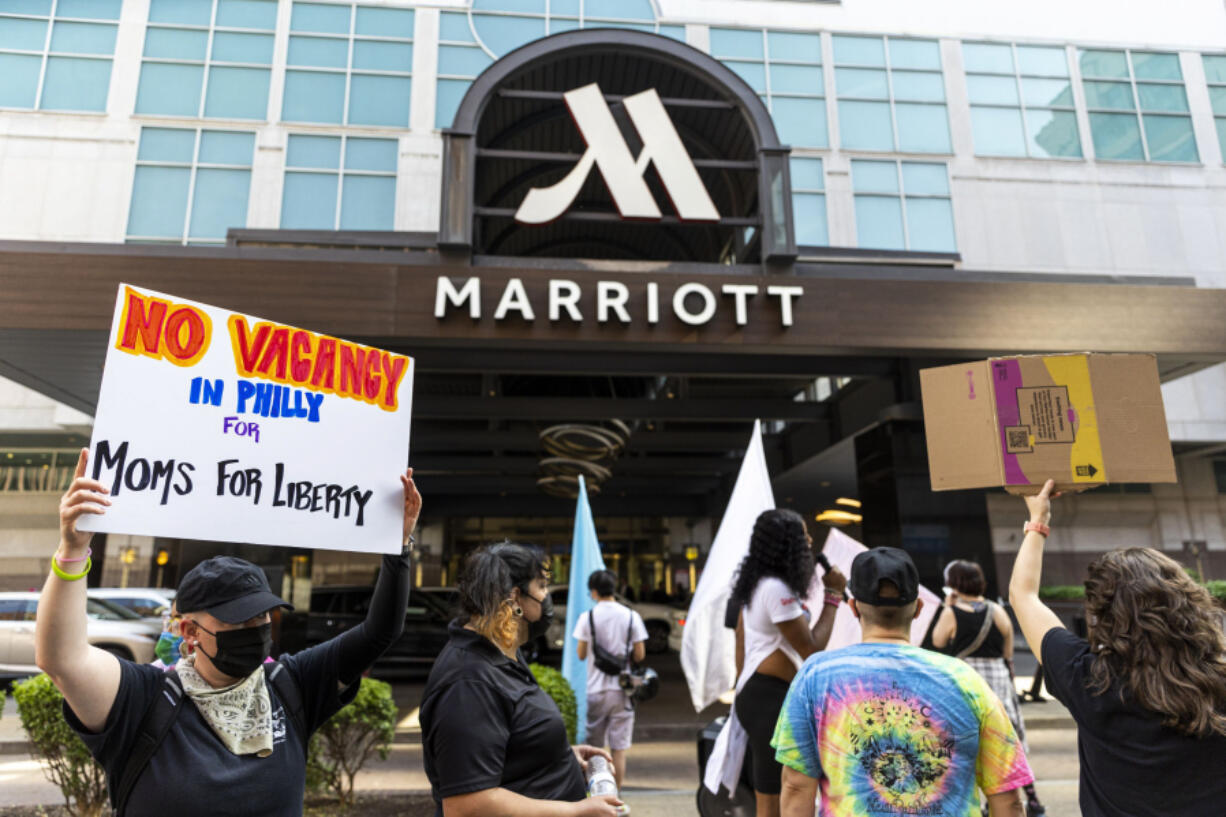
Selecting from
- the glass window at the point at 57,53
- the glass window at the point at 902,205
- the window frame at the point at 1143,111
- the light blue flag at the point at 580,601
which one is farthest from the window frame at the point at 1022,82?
the glass window at the point at 57,53

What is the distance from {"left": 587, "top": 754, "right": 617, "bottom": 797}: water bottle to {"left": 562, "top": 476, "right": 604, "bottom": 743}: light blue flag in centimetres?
431

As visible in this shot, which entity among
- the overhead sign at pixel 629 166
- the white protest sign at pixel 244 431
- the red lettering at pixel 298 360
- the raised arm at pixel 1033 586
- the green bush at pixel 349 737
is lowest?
the green bush at pixel 349 737

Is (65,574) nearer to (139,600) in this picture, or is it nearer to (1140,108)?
(139,600)

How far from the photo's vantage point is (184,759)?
2.04 metres

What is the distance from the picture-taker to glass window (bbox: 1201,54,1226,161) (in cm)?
1892

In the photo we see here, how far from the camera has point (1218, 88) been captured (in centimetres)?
1905

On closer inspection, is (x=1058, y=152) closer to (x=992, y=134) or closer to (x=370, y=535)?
(x=992, y=134)

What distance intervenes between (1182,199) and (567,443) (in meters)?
16.4

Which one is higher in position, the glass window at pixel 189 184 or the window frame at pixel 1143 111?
the window frame at pixel 1143 111

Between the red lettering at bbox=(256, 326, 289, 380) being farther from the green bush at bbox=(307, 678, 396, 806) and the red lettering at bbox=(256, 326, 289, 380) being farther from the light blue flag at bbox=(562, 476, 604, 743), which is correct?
the light blue flag at bbox=(562, 476, 604, 743)

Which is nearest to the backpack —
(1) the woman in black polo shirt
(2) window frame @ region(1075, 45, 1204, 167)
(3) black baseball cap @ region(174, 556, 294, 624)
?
(3) black baseball cap @ region(174, 556, 294, 624)

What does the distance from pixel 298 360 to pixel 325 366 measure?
0.10 metres

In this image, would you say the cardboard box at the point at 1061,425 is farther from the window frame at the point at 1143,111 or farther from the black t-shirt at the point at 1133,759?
the window frame at the point at 1143,111

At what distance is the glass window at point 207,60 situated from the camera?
1770cm
